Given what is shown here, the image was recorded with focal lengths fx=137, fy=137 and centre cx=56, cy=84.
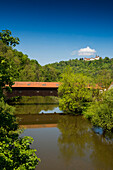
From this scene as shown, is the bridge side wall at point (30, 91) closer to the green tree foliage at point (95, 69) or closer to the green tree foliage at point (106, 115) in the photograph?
the green tree foliage at point (95, 69)

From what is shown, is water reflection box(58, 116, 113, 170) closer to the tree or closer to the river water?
the river water

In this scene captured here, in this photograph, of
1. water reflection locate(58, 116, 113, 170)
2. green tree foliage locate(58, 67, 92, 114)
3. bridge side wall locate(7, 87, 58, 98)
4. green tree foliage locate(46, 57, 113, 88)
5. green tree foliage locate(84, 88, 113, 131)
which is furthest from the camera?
green tree foliage locate(46, 57, 113, 88)

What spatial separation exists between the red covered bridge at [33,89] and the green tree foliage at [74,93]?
4.40m

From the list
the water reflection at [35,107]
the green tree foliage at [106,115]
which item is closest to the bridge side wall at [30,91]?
the water reflection at [35,107]

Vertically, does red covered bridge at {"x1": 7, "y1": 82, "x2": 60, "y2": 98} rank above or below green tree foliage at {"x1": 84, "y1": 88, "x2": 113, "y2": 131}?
above

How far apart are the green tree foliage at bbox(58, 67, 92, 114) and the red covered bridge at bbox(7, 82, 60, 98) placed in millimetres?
4404

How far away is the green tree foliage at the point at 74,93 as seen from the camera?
19.3 metres

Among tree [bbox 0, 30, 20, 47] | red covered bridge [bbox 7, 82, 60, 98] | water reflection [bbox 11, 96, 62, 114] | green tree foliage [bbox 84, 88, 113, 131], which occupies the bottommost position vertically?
water reflection [bbox 11, 96, 62, 114]

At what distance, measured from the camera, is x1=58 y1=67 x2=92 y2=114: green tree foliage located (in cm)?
1930

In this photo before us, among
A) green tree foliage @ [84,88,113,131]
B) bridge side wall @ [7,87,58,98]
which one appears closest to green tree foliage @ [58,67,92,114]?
bridge side wall @ [7,87,58,98]

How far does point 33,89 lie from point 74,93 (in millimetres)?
8499

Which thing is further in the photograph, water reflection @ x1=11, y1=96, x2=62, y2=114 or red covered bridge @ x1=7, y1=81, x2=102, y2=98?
red covered bridge @ x1=7, y1=81, x2=102, y2=98

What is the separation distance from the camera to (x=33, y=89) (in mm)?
24453

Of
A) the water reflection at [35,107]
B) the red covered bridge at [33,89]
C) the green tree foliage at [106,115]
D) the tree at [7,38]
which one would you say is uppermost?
the tree at [7,38]
